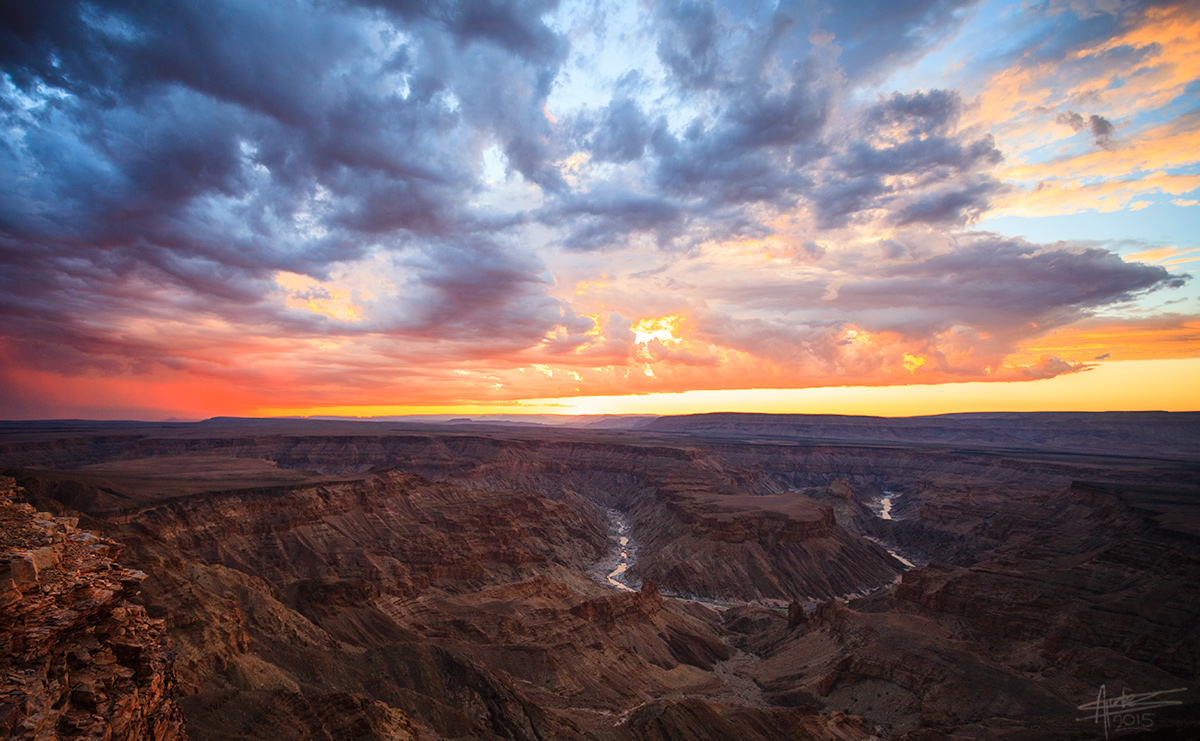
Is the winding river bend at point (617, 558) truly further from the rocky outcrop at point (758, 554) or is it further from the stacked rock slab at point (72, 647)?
the stacked rock slab at point (72, 647)

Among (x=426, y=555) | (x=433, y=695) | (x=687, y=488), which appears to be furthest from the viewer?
(x=687, y=488)

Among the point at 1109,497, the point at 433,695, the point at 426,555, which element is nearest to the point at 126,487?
the point at 426,555

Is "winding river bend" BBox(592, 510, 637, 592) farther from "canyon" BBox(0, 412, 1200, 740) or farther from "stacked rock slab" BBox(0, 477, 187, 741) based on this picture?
"stacked rock slab" BBox(0, 477, 187, 741)

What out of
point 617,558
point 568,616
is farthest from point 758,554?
point 568,616

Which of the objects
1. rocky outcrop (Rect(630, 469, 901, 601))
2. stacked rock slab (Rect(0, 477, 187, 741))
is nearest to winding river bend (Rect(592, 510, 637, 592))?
rocky outcrop (Rect(630, 469, 901, 601))

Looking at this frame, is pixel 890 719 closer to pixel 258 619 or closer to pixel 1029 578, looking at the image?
pixel 1029 578

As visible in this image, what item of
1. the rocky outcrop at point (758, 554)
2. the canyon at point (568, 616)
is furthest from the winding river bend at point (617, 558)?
the rocky outcrop at point (758, 554)
